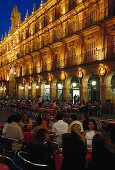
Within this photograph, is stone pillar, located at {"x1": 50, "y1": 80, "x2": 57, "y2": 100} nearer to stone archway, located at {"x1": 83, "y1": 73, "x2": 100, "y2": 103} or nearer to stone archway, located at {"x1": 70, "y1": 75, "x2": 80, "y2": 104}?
stone archway, located at {"x1": 70, "y1": 75, "x2": 80, "y2": 104}

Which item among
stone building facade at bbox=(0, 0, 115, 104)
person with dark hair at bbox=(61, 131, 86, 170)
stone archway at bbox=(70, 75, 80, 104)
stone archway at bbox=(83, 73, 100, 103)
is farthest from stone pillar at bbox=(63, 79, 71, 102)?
person with dark hair at bbox=(61, 131, 86, 170)

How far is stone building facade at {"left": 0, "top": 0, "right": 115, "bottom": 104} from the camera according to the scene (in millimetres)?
16812

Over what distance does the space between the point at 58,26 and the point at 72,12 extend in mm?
3446

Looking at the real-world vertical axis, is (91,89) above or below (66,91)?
above

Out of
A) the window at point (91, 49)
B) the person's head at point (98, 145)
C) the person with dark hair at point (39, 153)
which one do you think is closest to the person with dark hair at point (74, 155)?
the person's head at point (98, 145)

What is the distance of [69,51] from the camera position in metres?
21.8

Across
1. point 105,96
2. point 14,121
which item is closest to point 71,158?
point 14,121

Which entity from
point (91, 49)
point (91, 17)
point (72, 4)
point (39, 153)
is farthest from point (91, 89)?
point (39, 153)

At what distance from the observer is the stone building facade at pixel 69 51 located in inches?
662

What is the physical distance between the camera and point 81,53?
19766mm

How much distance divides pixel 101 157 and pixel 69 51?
20221 mm

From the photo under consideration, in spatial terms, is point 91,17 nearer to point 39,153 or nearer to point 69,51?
point 69,51

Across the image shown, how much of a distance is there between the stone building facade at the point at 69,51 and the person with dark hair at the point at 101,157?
1420 centimetres

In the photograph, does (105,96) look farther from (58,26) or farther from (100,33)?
(58,26)
